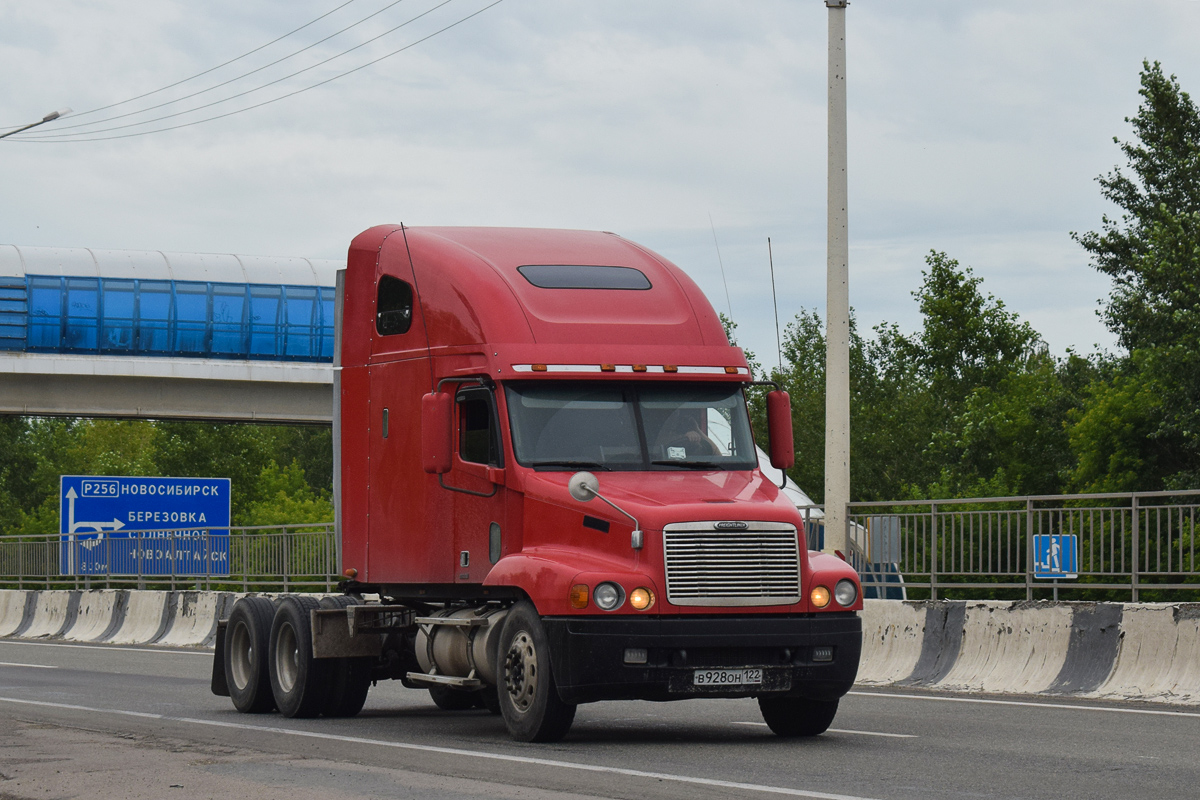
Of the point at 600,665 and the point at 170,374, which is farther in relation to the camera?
the point at 170,374

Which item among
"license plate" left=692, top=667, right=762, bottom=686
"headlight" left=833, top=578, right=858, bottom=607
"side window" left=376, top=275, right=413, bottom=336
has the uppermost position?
"side window" left=376, top=275, right=413, bottom=336

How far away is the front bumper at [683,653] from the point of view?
37.0 ft

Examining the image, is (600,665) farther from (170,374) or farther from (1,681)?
(170,374)

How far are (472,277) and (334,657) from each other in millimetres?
3416

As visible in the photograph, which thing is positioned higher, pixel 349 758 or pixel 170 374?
pixel 170 374

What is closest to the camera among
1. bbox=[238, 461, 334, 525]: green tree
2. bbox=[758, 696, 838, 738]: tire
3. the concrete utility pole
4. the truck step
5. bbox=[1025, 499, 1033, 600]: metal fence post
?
bbox=[758, 696, 838, 738]: tire

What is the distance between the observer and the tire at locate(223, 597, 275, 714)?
15.1 meters

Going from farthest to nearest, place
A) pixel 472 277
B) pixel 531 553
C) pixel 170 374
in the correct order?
pixel 170 374, pixel 472 277, pixel 531 553

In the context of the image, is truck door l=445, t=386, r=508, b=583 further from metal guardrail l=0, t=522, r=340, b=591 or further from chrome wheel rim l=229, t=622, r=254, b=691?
metal guardrail l=0, t=522, r=340, b=591

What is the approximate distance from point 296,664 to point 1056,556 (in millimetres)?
7148

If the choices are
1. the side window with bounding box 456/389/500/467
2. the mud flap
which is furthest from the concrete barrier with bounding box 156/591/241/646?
the side window with bounding box 456/389/500/467

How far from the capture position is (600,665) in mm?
11266

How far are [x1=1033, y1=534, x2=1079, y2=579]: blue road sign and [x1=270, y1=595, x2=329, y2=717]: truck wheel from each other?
6.80 meters

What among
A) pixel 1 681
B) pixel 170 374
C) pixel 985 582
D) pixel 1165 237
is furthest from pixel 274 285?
pixel 985 582
